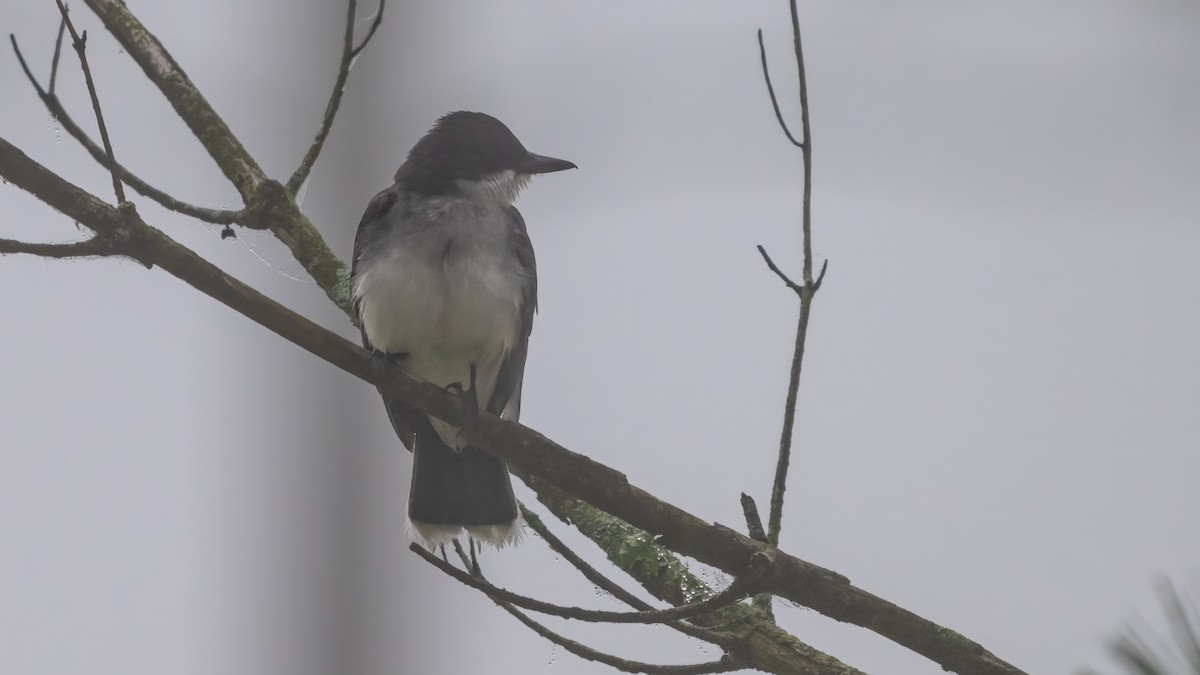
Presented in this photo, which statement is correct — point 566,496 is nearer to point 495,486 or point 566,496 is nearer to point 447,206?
point 495,486

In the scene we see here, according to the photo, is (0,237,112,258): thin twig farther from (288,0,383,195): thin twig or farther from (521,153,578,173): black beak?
(521,153,578,173): black beak

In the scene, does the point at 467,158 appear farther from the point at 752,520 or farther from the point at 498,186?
the point at 752,520

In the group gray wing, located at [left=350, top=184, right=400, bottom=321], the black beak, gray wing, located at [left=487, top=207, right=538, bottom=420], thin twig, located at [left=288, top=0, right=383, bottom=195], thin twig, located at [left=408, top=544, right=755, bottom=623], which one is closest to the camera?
thin twig, located at [left=408, top=544, right=755, bottom=623]

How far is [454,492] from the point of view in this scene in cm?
405

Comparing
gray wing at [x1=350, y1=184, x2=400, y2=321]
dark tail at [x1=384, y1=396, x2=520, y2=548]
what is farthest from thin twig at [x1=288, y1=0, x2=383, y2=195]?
dark tail at [x1=384, y1=396, x2=520, y2=548]

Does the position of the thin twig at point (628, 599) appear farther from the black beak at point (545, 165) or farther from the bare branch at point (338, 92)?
the black beak at point (545, 165)

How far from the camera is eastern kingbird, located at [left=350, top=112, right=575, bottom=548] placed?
3.72m

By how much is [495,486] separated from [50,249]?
168cm

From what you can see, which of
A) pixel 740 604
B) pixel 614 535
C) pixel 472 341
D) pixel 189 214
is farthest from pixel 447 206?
pixel 740 604

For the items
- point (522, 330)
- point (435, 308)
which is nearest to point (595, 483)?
point (435, 308)

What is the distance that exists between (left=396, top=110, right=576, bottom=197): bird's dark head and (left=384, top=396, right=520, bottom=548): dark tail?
75cm

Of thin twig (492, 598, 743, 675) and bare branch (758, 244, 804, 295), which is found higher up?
bare branch (758, 244, 804, 295)

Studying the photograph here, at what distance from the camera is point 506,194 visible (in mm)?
4320

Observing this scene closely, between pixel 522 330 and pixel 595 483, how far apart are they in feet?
4.47
